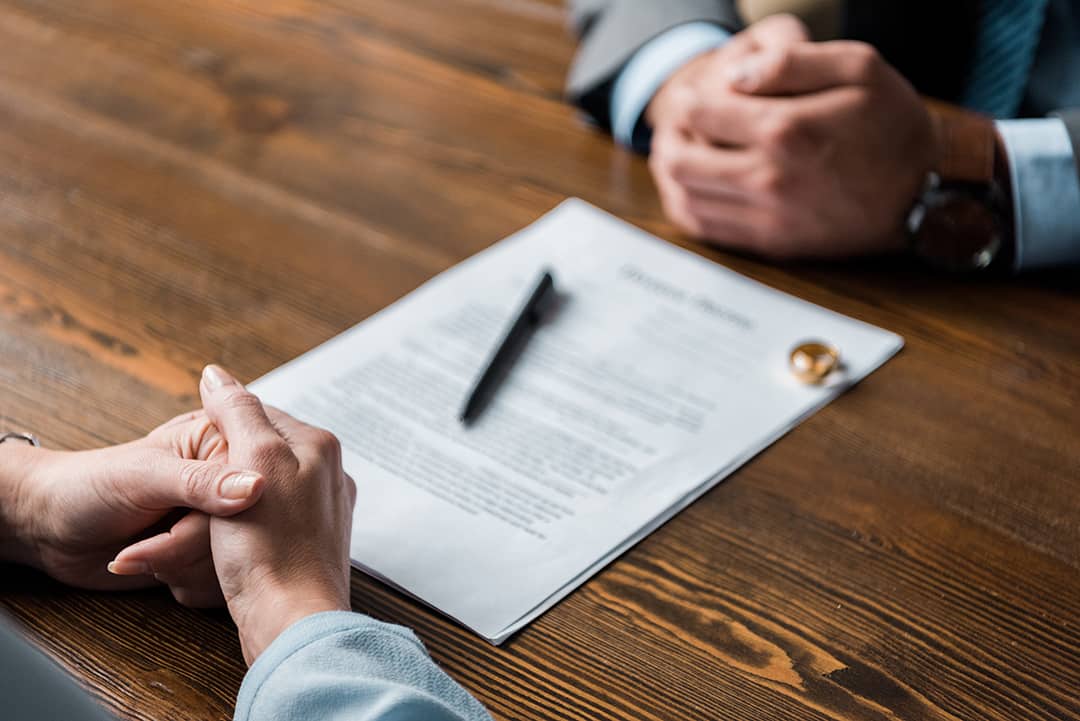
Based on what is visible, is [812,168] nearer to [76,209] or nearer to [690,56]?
[690,56]

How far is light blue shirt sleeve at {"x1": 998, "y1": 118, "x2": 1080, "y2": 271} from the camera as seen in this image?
0.98 metres

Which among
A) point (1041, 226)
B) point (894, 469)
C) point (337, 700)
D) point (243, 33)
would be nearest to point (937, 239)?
point (1041, 226)

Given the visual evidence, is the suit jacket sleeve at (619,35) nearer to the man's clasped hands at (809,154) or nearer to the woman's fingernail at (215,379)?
the man's clasped hands at (809,154)

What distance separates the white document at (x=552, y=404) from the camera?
0.70 m

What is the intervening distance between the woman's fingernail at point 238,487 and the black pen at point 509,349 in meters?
0.22

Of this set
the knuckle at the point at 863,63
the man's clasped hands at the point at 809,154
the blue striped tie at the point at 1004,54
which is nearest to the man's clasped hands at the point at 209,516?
the man's clasped hands at the point at 809,154

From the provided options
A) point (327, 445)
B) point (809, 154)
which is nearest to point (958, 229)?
point (809, 154)

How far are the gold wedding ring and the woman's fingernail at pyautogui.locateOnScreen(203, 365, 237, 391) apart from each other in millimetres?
426

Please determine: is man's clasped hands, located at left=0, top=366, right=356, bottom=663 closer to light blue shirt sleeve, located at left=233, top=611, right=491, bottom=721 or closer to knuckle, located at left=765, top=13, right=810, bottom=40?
light blue shirt sleeve, located at left=233, top=611, right=491, bottom=721

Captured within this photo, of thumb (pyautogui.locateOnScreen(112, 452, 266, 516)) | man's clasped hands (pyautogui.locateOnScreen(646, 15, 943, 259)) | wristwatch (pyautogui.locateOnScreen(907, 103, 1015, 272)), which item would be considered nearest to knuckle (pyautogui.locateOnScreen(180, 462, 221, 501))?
thumb (pyautogui.locateOnScreen(112, 452, 266, 516))

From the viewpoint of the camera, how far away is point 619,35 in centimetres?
120

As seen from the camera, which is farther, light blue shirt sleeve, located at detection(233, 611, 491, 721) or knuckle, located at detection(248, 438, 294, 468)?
knuckle, located at detection(248, 438, 294, 468)

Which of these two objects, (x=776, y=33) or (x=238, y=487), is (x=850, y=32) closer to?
(x=776, y=33)

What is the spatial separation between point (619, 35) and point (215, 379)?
672mm
